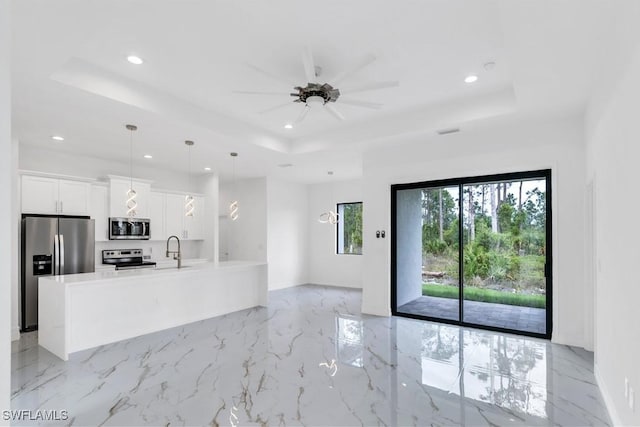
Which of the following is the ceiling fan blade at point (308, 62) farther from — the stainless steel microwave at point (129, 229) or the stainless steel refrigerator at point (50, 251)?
the stainless steel microwave at point (129, 229)

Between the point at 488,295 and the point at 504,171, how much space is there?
70.2 inches

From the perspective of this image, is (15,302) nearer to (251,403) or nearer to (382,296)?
(251,403)

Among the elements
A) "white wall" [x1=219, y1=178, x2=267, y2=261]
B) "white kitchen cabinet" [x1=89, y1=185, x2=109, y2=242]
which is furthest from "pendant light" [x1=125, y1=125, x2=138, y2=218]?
"white wall" [x1=219, y1=178, x2=267, y2=261]

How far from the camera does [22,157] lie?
5.75 m

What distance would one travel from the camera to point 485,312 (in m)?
5.19

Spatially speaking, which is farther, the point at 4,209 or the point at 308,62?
the point at 308,62

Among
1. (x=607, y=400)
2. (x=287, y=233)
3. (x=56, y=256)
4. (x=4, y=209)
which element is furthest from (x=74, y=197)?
(x=607, y=400)

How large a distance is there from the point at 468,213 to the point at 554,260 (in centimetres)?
126

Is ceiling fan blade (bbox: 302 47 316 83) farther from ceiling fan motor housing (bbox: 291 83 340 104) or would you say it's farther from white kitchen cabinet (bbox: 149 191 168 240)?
white kitchen cabinet (bbox: 149 191 168 240)

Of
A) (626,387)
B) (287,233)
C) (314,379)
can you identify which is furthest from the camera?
(287,233)

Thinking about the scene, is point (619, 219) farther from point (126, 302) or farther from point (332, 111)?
point (126, 302)

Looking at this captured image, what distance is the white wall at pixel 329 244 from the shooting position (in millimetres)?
8883

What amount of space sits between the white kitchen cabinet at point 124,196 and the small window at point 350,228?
4518 mm

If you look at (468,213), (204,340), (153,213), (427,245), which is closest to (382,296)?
(427,245)
